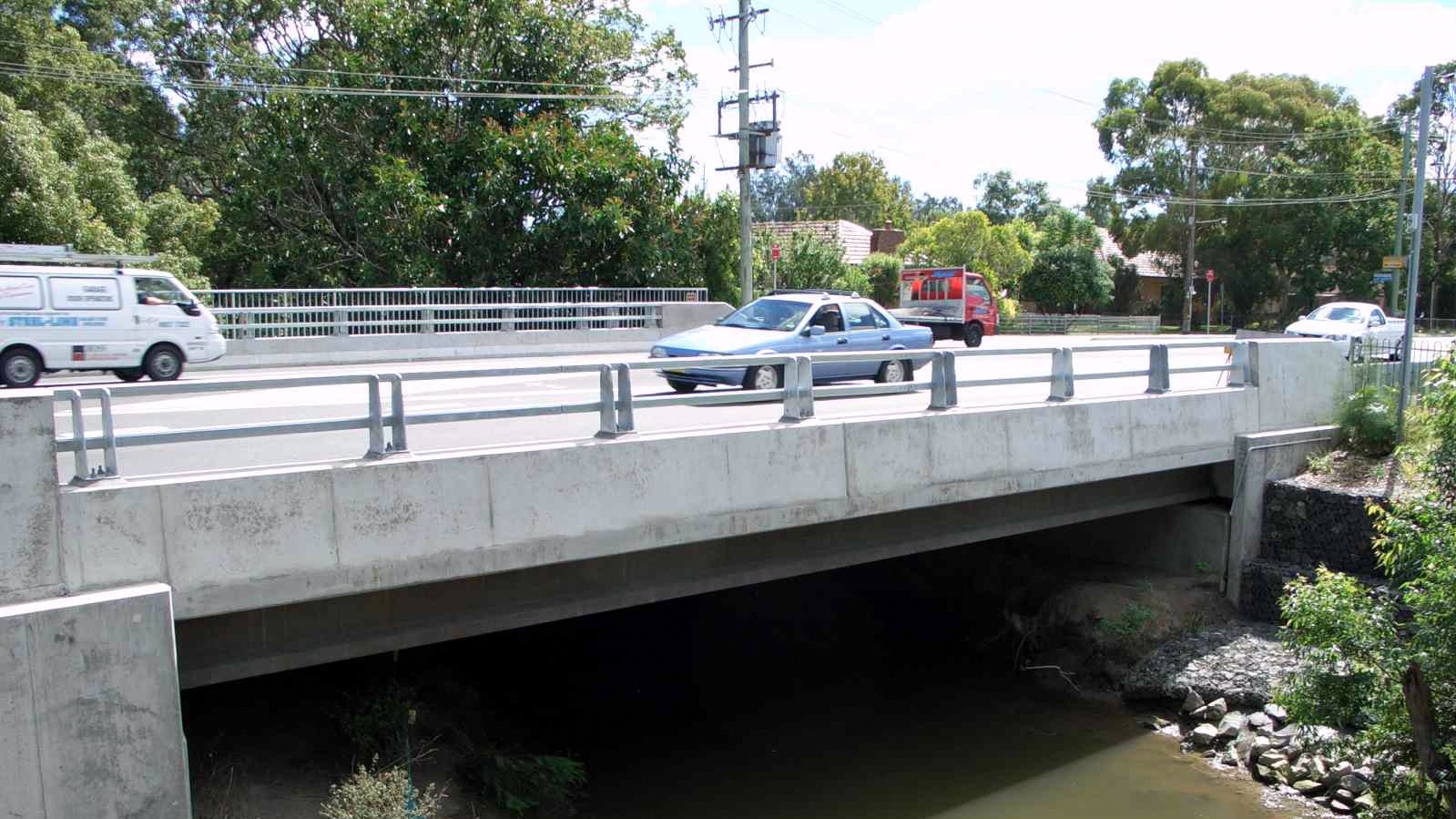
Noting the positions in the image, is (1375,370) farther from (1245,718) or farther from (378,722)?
(378,722)

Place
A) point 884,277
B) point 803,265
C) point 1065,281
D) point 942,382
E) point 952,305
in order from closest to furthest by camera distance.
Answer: point 942,382 < point 952,305 < point 803,265 < point 884,277 < point 1065,281

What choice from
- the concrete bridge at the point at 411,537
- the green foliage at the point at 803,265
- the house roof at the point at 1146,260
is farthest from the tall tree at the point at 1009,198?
the concrete bridge at the point at 411,537

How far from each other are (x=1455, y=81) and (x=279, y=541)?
64.5m

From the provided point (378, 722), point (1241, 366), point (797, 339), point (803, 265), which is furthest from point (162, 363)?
point (803, 265)

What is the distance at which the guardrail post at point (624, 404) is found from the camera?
907 cm

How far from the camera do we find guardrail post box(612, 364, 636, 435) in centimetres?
907

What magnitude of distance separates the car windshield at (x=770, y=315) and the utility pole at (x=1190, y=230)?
43179mm

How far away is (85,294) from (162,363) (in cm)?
156

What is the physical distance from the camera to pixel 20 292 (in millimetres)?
15805

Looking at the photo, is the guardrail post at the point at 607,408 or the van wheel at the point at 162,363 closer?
the guardrail post at the point at 607,408

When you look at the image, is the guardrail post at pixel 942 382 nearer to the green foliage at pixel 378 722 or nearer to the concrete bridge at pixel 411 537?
the concrete bridge at pixel 411 537

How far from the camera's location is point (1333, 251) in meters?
54.2

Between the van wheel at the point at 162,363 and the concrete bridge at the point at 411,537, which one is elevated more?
the van wheel at the point at 162,363

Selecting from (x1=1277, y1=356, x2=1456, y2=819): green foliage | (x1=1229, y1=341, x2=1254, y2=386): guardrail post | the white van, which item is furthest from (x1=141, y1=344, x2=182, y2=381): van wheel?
(x1=1277, y1=356, x2=1456, y2=819): green foliage
